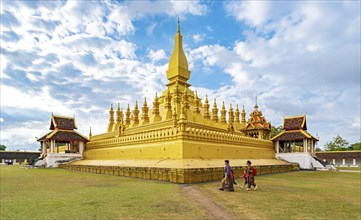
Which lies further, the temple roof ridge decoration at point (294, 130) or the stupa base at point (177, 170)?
the temple roof ridge decoration at point (294, 130)

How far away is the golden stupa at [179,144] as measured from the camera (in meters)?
15.9

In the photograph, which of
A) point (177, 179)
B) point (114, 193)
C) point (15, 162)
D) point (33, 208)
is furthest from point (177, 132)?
point (15, 162)

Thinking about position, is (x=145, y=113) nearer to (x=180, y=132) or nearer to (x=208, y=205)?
(x=180, y=132)

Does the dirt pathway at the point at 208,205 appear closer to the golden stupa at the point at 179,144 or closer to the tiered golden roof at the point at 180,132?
the golden stupa at the point at 179,144

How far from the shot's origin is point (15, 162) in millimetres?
46281

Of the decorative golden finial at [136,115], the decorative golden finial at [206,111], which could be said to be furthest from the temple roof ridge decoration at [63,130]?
the decorative golden finial at [206,111]

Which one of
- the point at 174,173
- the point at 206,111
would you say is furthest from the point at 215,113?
the point at 174,173

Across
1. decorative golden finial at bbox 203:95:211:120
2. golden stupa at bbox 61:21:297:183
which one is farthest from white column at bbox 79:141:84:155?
decorative golden finial at bbox 203:95:211:120

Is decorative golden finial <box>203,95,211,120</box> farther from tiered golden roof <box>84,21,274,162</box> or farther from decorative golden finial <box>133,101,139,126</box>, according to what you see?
decorative golden finial <box>133,101,139,126</box>

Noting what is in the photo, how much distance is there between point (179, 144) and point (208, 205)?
806 centimetres

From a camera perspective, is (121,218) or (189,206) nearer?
(121,218)

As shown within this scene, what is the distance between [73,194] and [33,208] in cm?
262

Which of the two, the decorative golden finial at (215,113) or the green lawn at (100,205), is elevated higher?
the decorative golden finial at (215,113)

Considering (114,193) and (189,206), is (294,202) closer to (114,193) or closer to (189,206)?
(189,206)
